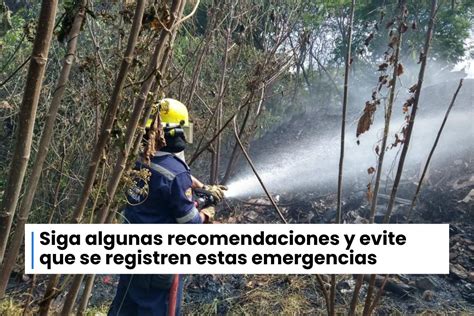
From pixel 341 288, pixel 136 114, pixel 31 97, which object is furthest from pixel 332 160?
pixel 31 97

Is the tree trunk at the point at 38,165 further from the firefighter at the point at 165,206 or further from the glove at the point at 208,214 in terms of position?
the glove at the point at 208,214

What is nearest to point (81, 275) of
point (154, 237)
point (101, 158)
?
point (101, 158)

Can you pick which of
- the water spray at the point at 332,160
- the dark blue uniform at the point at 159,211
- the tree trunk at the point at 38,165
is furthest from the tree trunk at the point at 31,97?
the water spray at the point at 332,160

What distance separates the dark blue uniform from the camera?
2.82 m

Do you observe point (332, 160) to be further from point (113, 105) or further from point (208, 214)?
point (113, 105)

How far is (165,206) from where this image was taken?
2.88 meters

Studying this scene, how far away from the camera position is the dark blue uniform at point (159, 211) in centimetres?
282

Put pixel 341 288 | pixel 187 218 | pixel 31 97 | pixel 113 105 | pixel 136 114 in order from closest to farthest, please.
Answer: pixel 31 97, pixel 113 105, pixel 136 114, pixel 187 218, pixel 341 288

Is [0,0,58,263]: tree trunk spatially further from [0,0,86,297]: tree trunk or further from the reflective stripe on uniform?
the reflective stripe on uniform

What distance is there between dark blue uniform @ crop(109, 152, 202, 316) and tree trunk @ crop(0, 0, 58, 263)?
1657 mm

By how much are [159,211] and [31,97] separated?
6.47ft

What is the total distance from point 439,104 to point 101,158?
12160 mm

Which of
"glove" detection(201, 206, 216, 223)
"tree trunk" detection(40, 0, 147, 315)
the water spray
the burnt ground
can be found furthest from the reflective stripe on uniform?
the water spray

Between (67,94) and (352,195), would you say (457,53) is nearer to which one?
(352,195)
